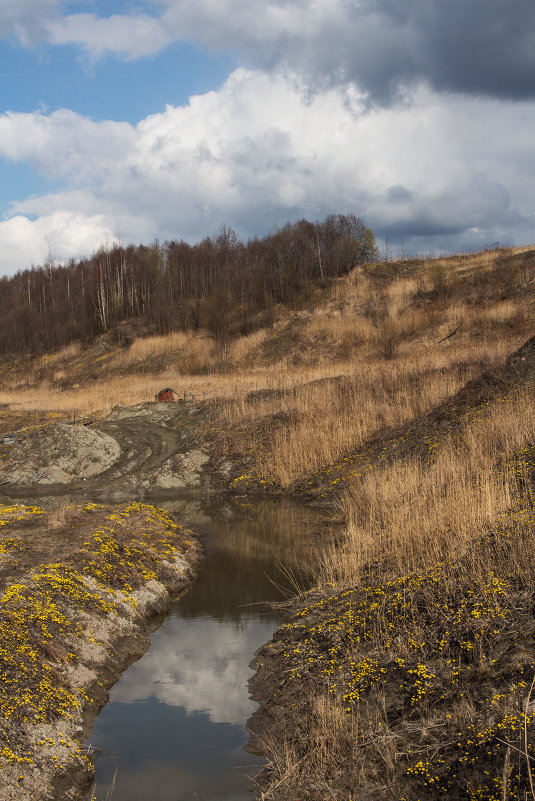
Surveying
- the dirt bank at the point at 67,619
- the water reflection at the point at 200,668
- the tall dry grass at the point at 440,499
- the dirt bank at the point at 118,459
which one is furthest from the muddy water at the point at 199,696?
the dirt bank at the point at 118,459

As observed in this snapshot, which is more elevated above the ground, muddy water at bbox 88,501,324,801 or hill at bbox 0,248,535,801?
hill at bbox 0,248,535,801

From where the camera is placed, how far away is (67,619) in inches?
288

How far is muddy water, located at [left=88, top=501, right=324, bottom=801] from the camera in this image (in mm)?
5152

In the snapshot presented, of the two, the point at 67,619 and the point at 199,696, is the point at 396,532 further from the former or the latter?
the point at 67,619

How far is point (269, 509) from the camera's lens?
53.8 ft

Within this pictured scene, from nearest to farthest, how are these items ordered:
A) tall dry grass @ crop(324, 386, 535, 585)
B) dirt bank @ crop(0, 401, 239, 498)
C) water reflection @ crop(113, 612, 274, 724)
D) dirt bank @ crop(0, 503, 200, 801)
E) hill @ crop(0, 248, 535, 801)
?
1. hill @ crop(0, 248, 535, 801)
2. dirt bank @ crop(0, 503, 200, 801)
3. water reflection @ crop(113, 612, 274, 724)
4. tall dry grass @ crop(324, 386, 535, 585)
5. dirt bank @ crop(0, 401, 239, 498)

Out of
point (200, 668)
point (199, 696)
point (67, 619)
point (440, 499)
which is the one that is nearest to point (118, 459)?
point (440, 499)

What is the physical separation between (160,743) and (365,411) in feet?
48.8

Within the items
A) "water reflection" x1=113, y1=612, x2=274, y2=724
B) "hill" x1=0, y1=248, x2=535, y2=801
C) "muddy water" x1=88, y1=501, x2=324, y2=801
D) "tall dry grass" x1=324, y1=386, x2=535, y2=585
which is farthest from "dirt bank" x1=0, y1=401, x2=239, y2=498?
"water reflection" x1=113, y1=612, x2=274, y2=724

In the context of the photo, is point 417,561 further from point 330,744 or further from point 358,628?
point 330,744

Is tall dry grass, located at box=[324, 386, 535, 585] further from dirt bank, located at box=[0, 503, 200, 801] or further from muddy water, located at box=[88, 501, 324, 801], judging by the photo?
dirt bank, located at box=[0, 503, 200, 801]

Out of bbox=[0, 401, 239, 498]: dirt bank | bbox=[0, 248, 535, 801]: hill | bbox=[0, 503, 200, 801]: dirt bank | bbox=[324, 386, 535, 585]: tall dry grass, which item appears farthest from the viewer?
bbox=[0, 401, 239, 498]: dirt bank

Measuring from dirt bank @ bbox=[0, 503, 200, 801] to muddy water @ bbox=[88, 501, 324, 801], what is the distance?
0.26m

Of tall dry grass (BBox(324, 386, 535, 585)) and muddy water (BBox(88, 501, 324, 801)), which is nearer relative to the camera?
muddy water (BBox(88, 501, 324, 801))
